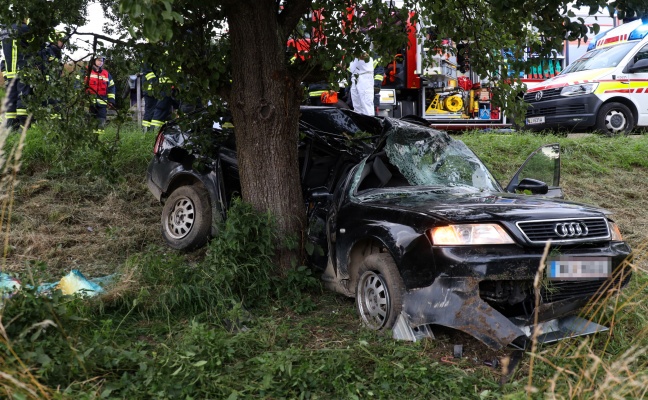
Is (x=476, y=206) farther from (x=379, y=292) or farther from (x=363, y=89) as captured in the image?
(x=363, y=89)

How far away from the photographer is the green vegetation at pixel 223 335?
2984 millimetres

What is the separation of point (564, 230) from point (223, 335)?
2.20m

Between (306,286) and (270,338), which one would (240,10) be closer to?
(306,286)

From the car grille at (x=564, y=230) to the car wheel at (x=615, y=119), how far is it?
794 centimetres

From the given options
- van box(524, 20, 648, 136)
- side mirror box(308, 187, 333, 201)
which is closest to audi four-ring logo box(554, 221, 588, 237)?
side mirror box(308, 187, 333, 201)

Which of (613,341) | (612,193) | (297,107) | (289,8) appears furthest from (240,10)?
(612,193)

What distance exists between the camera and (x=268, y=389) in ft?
10.4

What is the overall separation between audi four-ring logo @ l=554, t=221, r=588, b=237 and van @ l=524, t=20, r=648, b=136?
7994 mm

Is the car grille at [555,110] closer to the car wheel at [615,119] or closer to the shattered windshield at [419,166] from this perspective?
the car wheel at [615,119]

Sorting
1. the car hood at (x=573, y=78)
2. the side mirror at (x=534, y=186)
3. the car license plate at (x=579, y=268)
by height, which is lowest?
the car license plate at (x=579, y=268)

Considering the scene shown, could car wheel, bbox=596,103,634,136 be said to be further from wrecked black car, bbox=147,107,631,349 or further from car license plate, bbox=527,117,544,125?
wrecked black car, bbox=147,107,631,349

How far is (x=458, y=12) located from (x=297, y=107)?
6.90 feet

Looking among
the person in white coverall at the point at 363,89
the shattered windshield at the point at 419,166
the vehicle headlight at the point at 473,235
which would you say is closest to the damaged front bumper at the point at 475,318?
the vehicle headlight at the point at 473,235

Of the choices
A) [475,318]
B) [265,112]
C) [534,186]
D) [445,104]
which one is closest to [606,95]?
[445,104]
